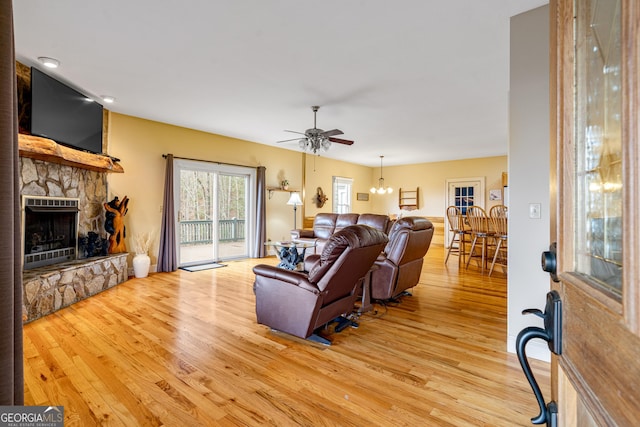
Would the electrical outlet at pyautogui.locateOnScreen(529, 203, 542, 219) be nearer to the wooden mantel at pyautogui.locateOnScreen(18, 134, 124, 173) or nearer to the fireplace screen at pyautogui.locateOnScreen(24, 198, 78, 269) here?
the wooden mantel at pyautogui.locateOnScreen(18, 134, 124, 173)

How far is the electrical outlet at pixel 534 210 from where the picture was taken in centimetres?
233

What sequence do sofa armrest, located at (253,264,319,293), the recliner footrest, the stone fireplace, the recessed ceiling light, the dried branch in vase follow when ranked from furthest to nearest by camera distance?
1. the dried branch in vase
2. the stone fireplace
3. the recessed ceiling light
4. the recliner footrest
5. sofa armrest, located at (253,264,319,293)

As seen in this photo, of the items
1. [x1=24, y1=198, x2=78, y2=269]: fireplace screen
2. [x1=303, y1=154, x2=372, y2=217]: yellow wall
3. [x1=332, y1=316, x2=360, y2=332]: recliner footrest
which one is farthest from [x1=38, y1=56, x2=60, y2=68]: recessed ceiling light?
[x1=303, y1=154, x2=372, y2=217]: yellow wall

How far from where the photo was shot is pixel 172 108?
4.75 m

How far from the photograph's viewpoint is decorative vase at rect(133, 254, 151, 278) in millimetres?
5035

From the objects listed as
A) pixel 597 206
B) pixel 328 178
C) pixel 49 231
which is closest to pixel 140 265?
pixel 49 231

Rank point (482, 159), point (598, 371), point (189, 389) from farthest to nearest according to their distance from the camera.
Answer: point (482, 159) < point (189, 389) < point (598, 371)

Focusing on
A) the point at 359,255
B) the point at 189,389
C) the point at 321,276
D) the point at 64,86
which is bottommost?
the point at 189,389

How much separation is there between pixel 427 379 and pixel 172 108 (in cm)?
484

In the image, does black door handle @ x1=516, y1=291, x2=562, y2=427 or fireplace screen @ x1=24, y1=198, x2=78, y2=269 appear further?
fireplace screen @ x1=24, y1=198, x2=78, y2=269

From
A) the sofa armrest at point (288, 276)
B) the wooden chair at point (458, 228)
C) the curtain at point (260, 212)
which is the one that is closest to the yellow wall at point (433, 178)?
the wooden chair at point (458, 228)

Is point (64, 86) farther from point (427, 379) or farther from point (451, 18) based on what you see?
point (427, 379)

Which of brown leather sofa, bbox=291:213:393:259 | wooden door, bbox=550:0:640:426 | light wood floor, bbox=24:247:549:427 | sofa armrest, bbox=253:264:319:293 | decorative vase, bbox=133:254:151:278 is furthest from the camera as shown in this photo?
brown leather sofa, bbox=291:213:393:259

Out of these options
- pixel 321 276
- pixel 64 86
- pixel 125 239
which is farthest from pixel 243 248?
pixel 321 276
